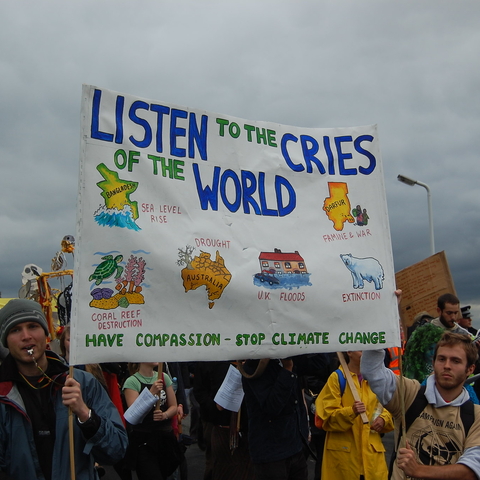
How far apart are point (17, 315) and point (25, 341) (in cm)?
15

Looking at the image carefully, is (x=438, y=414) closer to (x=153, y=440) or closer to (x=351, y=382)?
(x=351, y=382)

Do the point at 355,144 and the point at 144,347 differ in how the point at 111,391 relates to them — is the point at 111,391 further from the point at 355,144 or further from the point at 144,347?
the point at 355,144

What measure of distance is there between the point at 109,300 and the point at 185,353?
1.74ft

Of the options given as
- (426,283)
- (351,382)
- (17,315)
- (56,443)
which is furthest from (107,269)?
(426,283)

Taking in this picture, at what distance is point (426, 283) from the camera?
5727 mm

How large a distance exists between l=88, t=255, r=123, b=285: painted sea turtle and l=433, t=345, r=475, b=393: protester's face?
1904mm

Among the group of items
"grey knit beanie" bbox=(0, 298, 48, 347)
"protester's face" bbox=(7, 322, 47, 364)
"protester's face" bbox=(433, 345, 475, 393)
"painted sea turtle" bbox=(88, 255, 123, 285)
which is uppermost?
"painted sea turtle" bbox=(88, 255, 123, 285)

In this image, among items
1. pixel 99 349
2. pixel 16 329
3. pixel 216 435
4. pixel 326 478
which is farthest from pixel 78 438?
pixel 216 435

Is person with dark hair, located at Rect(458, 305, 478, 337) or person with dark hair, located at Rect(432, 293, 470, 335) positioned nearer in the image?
person with dark hair, located at Rect(432, 293, 470, 335)

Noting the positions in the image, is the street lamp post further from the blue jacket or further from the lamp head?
the blue jacket

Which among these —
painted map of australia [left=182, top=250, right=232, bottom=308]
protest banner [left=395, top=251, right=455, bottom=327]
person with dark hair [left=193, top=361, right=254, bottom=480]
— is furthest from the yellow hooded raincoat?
painted map of australia [left=182, top=250, right=232, bottom=308]

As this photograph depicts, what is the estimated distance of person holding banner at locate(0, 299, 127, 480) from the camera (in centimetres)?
290

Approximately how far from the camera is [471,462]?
297 cm

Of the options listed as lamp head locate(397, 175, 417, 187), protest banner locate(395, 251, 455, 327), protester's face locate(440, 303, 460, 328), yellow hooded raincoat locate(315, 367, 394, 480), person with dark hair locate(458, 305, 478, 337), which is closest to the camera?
yellow hooded raincoat locate(315, 367, 394, 480)
